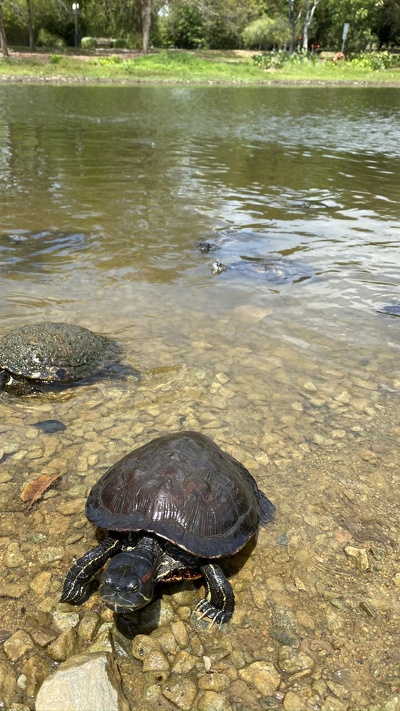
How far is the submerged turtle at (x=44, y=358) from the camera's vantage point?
5867mm

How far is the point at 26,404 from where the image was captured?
5.61m

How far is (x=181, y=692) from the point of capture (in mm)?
2918

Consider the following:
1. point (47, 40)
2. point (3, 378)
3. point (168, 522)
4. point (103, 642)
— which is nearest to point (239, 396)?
point (168, 522)

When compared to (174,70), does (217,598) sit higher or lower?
lower

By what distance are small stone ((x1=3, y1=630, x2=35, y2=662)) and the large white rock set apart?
305mm

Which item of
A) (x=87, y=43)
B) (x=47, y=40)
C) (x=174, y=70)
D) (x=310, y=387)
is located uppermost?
(x=47, y=40)

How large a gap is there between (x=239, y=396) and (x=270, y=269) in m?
4.44

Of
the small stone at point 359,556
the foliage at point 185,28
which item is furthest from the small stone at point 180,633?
the foliage at point 185,28

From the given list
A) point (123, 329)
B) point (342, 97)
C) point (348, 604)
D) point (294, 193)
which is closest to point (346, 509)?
point (348, 604)

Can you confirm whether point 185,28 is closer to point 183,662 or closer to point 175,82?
point 175,82

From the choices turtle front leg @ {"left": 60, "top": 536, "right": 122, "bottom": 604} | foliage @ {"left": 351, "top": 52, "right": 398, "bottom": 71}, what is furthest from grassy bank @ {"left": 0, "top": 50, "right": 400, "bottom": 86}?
turtle front leg @ {"left": 60, "top": 536, "right": 122, "bottom": 604}

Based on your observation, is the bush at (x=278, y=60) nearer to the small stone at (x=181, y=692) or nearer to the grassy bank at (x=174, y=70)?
the grassy bank at (x=174, y=70)

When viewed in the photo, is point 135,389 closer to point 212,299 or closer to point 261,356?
point 261,356

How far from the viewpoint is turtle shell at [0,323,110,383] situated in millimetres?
5867
